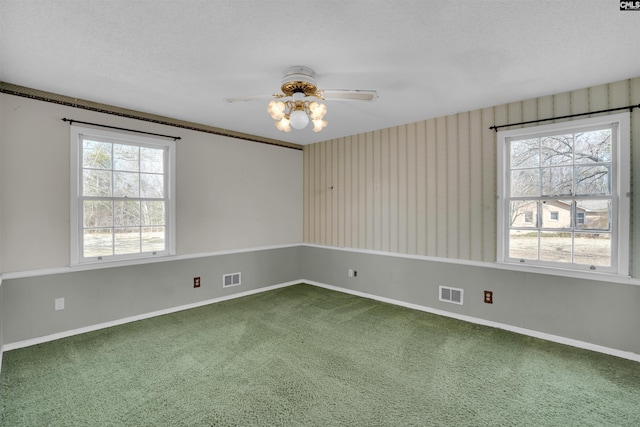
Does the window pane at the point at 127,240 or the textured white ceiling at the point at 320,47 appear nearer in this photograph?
the textured white ceiling at the point at 320,47

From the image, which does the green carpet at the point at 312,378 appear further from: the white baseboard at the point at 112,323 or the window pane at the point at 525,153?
the window pane at the point at 525,153

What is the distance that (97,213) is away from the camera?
3.37 m

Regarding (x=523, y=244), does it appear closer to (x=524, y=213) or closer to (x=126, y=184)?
(x=524, y=213)

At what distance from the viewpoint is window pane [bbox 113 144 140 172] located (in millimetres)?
3510

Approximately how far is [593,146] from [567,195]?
50 cm

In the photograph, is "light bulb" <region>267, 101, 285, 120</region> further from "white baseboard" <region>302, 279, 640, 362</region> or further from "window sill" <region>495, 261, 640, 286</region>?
"white baseboard" <region>302, 279, 640, 362</region>

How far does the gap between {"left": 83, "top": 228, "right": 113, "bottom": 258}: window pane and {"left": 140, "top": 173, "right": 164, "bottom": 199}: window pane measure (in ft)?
1.93

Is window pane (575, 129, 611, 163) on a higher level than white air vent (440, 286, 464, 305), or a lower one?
higher

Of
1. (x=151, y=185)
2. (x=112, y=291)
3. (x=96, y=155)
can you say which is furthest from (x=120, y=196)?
(x=112, y=291)

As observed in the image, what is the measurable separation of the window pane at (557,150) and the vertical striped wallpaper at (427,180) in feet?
0.82

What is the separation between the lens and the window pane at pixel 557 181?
3096 millimetres

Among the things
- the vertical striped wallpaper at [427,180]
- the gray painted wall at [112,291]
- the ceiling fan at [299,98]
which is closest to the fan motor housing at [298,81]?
the ceiling fan at [299,98]

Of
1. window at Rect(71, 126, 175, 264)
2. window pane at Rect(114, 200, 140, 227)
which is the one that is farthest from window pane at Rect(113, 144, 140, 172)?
window pane at Rect(114, 200, 140, 227)

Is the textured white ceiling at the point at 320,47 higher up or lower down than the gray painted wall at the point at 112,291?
higher up
